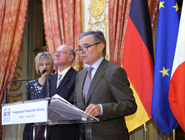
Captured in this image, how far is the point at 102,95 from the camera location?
2451mm

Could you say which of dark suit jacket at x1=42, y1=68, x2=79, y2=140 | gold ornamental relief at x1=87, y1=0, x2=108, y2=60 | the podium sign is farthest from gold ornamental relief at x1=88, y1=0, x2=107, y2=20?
the podium sign

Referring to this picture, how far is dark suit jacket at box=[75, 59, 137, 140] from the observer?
7.54 feet

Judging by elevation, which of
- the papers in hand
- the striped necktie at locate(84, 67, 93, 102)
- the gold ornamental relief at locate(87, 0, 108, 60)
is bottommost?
the papers in hand

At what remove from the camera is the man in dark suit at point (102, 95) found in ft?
7.44

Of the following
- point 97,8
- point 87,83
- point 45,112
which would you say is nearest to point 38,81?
point 87,83

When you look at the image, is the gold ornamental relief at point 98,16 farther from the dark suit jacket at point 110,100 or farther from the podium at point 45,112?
the podium at point 45,112

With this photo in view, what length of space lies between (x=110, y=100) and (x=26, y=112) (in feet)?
2.73

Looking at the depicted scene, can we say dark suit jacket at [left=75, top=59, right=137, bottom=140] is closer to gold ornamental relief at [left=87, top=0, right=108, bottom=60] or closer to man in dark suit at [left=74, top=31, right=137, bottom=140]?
man in dark suit at [left=74, top=31, right=137, bottom=140]

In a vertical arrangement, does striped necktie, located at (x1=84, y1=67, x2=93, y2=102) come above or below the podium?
above

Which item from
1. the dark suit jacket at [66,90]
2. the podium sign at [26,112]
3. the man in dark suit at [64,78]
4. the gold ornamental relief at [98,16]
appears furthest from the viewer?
the gold ornamental relief at [98,16]

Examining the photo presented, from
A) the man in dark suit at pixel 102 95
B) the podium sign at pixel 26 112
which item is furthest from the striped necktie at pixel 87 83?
the podium sign at pixel 26 112

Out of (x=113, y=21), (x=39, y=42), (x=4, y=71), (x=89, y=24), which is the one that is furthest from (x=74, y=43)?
(x=39, y=42)

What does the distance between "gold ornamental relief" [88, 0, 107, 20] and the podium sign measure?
2794mm

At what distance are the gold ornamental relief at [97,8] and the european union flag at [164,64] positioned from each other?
4.11ft
